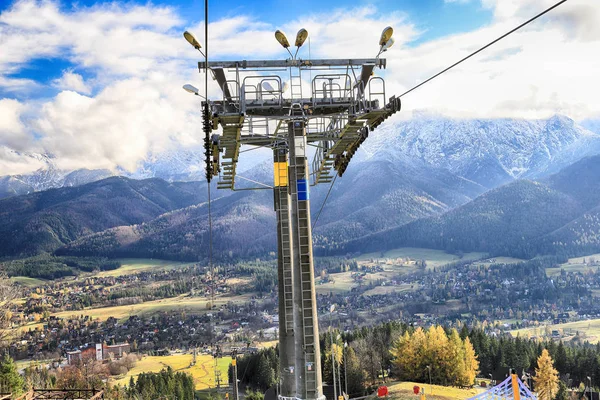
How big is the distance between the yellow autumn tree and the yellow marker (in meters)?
61.3

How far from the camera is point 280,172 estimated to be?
25234 millimetres

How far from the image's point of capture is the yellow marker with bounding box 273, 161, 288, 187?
25141 mm

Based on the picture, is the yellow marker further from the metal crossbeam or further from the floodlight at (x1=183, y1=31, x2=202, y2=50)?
the floodlight at (x1=183, y1=31, x2=202, y2=50)

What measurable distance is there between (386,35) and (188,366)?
158311 mm

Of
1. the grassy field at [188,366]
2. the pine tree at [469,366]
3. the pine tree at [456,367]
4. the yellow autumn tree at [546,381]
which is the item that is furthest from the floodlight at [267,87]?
the grassy field at [188,366]

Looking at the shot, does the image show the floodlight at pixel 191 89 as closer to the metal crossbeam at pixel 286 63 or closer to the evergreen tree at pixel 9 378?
the metal crossbeam at pixel 286 63

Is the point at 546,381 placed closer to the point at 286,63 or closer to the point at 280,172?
the point at 280,172

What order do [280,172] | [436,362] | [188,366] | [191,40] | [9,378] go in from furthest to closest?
[188,366], [436,362], [9,378], [280,172], [191,40]

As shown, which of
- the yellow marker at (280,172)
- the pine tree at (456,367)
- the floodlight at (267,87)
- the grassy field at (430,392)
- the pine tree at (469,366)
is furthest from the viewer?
the pine tree at (456,367)

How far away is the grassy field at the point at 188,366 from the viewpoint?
135500 mm

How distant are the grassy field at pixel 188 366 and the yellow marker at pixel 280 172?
10213cm

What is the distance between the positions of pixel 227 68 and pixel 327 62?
11.9 feet

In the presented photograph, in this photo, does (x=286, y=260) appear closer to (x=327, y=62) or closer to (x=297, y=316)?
(x=297, y=316)

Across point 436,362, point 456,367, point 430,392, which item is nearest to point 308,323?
point 430,392
